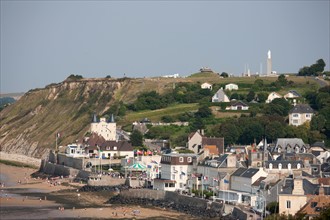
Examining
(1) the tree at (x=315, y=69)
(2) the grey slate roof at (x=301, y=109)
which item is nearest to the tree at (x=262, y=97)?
(2) the grey slate roof at (x=301, y=109)

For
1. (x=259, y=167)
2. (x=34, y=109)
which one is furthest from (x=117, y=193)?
(x=34, y=109)

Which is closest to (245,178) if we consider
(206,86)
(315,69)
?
(206,86)

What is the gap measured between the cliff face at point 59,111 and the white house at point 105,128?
1464cm

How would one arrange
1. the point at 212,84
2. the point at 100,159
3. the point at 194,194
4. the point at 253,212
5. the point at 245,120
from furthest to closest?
1. the point at 212,84
2. the point at 245,120
3. the point at 100,159
4. the point at 194,194
5. the point at 253,212

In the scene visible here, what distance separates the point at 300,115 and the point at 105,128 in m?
22.5

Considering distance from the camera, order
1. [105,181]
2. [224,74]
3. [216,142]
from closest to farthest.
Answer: [105,181]
[216,142]
[224,74]

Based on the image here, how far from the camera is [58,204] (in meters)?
78.5

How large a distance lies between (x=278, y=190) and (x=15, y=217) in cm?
1809

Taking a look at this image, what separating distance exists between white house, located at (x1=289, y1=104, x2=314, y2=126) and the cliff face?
3073cm

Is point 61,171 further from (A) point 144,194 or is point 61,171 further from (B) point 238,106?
(B) point 238,106

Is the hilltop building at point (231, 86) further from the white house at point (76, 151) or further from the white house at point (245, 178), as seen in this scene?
the white house at point (245, 178)

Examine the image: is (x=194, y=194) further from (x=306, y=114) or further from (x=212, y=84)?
(x=212, y=84)

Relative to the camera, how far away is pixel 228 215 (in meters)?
65.9

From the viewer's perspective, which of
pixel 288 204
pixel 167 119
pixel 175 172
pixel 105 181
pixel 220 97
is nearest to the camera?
pixel 288 204
